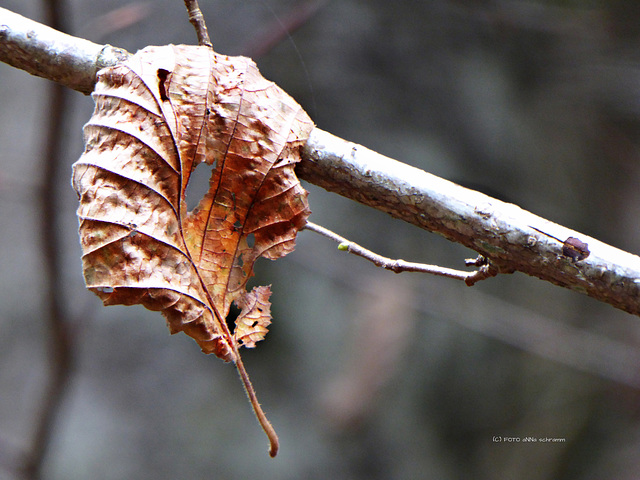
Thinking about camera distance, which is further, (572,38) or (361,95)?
(572,38)

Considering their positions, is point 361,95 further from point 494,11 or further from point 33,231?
point 33,231

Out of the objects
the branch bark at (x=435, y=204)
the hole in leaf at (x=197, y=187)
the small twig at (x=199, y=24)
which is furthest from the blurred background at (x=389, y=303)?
the branch bark at (x=435, y=204)

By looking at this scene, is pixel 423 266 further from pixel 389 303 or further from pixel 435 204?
pixel 389 303

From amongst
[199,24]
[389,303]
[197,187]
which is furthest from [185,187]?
[389,303]

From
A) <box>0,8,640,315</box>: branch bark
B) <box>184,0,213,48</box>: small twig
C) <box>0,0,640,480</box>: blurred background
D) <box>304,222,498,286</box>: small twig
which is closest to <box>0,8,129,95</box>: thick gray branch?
<box>0,8,640,315</box>: branch bark

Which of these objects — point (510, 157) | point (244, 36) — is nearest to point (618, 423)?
point (510, 157)

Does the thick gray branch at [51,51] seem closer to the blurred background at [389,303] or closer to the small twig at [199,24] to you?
the small twig at [199,24]
